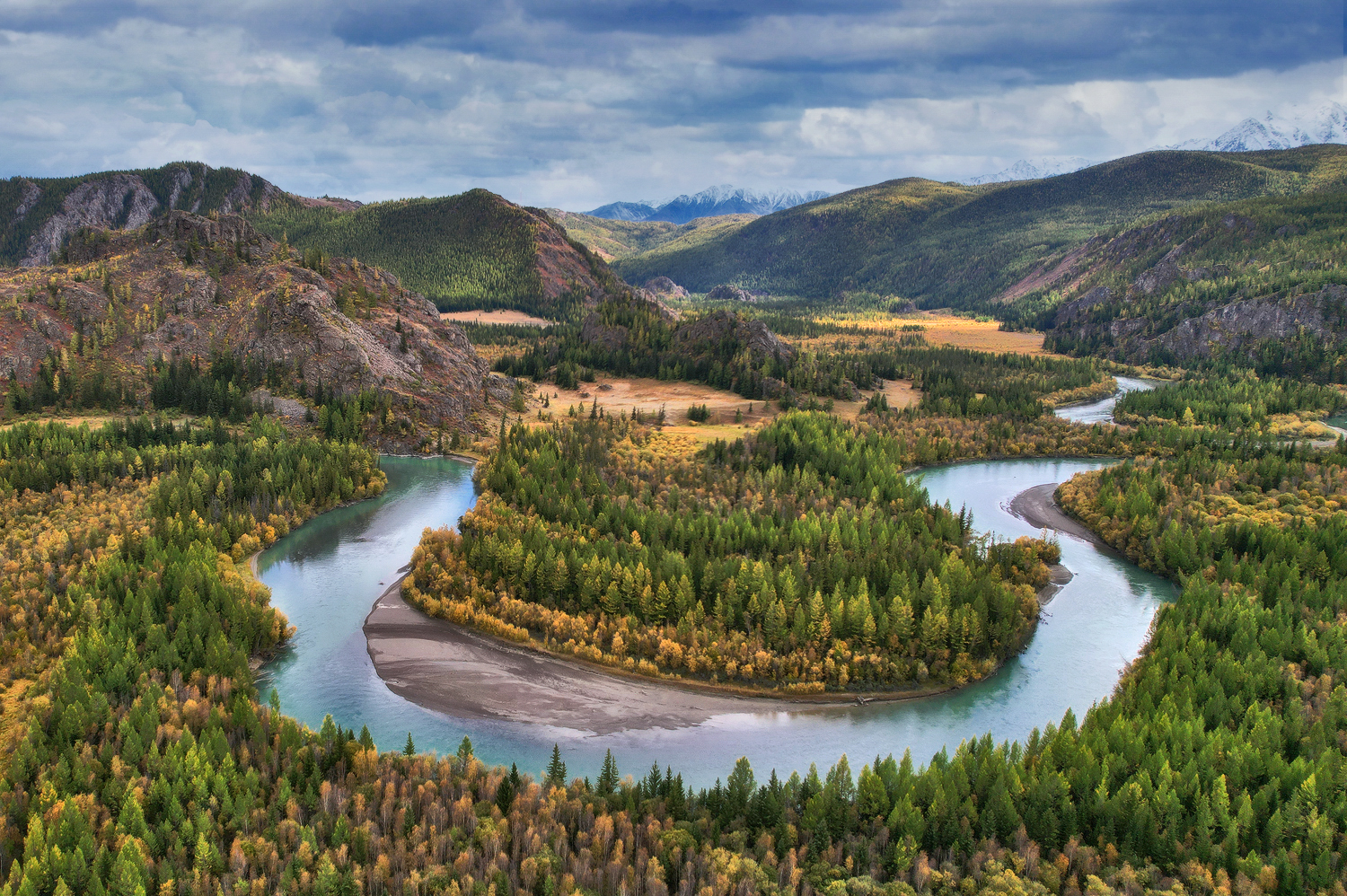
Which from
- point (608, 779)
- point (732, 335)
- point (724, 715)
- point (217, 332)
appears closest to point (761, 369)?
point (732, 335)

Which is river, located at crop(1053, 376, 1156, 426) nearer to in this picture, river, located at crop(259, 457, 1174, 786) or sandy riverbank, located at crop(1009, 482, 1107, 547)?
sandy riverbank, located at crop(1009, 482, 1107, 547)

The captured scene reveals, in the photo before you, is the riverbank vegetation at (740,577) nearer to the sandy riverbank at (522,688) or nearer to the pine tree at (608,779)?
the sandy riverbank at (522,688)

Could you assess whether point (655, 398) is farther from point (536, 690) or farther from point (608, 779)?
point (608, 779)

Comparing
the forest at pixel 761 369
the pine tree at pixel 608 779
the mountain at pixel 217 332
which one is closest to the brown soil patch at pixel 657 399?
the forest at pixel 761 369

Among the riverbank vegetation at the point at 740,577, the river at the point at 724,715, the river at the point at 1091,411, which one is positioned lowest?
the river at the point at 724,715

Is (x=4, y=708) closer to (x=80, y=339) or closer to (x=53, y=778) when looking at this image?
(x=53, y=778)
